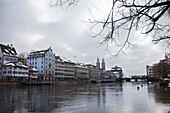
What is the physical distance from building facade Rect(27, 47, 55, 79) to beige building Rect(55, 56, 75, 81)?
221 inches

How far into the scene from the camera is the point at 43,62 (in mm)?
92188

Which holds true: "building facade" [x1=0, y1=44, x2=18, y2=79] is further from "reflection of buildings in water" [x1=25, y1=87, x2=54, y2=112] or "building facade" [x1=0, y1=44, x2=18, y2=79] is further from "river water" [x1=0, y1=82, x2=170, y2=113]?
"reflection of buildings in water" [x1=25, y1=87, x2=54, y2=112]

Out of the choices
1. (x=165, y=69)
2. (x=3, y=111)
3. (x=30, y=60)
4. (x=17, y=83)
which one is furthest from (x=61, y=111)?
(x=30, y=60)

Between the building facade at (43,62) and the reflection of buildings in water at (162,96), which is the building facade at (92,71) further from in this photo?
the reflection of buildings in water at (162,96)

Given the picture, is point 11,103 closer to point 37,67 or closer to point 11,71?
point 11,71

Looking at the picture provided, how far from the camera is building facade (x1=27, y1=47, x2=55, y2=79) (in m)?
92.0

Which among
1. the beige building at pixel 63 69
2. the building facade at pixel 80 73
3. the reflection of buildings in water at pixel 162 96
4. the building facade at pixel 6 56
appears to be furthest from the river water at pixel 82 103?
the building facade at pixel 80 73

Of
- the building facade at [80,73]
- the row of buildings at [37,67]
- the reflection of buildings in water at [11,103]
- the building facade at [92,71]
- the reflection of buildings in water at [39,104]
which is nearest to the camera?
the reflection of buildings in water at [11,103]

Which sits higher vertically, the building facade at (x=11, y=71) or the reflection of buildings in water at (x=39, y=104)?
the building facade at (x=11, y=71)

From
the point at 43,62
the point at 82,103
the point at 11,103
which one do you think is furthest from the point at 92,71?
the point at 11,103

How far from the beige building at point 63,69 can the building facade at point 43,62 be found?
5607mm

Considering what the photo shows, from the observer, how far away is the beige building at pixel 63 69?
104000 mm

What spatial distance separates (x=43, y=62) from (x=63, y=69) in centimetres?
1989

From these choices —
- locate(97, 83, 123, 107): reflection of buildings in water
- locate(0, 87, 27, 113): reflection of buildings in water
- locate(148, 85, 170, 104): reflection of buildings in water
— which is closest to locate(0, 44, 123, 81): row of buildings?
locate(97, 83, 123, 107): reflection of buildings in water
